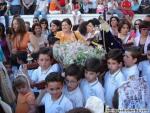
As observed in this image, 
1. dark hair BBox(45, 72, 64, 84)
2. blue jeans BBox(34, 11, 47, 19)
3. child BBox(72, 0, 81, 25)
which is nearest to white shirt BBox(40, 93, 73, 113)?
dark hair BBox(45, 72, 64, 84)

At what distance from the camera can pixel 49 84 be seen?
5.17 metres

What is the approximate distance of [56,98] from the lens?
5164 mm

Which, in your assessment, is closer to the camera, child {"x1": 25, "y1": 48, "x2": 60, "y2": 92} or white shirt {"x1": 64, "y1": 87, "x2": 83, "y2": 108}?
white shirt {"x1": 64, "y1": 87, "x2": 83, "y2": 108}

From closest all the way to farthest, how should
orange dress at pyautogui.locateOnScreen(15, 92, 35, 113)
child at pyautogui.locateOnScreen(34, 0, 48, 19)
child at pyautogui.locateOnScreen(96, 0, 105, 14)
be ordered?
1. orange dress at pyautogui.locateOnScreen(15, 92, 35, 113)
2. child at pyautogui.locateOnScreen(34, 0, 48, 19)
3. child at pyautogui.locateOnScreen(96, 0, 105, 14)

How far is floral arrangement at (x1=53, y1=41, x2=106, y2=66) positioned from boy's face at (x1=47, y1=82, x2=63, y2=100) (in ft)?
2.23

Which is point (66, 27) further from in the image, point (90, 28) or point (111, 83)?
point (111, 83)

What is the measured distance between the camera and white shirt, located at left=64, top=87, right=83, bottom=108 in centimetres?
539

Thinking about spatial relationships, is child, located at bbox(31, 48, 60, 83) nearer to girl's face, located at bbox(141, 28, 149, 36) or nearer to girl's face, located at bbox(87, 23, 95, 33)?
girl's face, located at bbox(141, 28, 149, 36)

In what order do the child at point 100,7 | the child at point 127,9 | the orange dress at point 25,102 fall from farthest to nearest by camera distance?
the child at point 100,7 < the child at point 127,9 < the orange dress at point 25,102

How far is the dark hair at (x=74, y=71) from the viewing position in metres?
5.49

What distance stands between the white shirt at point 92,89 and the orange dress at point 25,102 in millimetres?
696

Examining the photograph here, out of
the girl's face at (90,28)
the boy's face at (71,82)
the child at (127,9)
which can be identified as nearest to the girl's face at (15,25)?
the girl's face at (90,28)

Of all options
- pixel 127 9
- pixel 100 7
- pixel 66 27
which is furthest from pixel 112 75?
pixel 100 7

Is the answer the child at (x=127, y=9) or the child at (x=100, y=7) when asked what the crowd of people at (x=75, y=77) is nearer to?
the child at (x=127, y=9)
